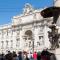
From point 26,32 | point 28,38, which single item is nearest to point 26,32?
point 26,32

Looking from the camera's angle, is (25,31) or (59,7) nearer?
(59,7)

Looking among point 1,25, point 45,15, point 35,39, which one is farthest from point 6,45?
point 45,15

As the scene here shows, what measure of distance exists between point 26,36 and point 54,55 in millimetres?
45193

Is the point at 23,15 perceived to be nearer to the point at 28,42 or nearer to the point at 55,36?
the point at 28,42

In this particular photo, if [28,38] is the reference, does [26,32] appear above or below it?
above

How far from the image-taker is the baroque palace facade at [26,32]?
5175 centimetres

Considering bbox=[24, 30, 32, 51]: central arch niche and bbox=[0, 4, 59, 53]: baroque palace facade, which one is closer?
bbox=[0, 4, 59, 53]: baroque palace facade

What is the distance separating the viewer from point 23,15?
57.3 metres

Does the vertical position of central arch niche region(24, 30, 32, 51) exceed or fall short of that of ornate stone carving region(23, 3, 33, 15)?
it falls short

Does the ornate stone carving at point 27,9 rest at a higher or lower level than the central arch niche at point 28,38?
higher

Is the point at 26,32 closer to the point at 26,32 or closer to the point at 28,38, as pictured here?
the point at 26,32

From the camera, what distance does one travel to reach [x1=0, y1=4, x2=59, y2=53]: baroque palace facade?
170 ft

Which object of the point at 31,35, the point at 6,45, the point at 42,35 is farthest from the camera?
the point at 6,45

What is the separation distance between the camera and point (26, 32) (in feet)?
185
